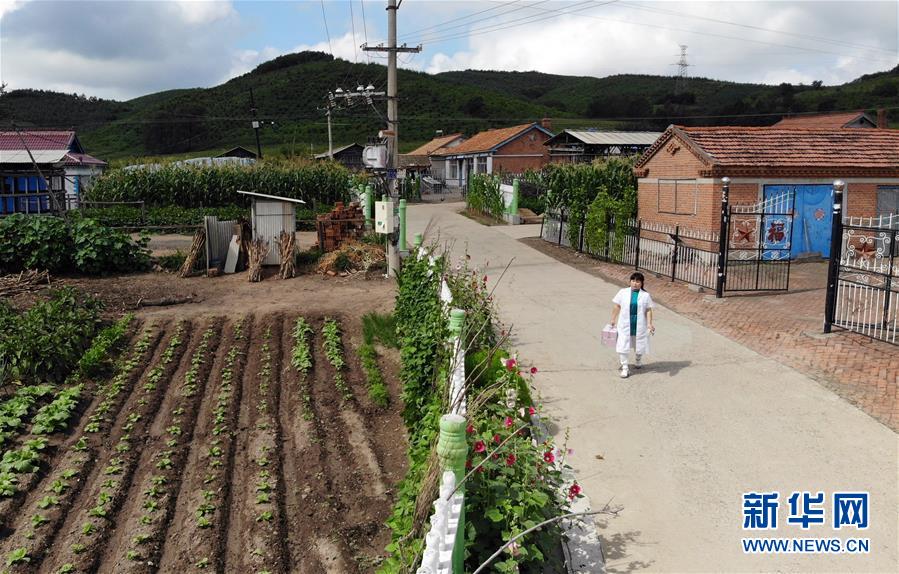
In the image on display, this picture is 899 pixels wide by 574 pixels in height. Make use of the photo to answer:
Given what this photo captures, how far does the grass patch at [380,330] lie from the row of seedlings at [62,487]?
368 centimetres

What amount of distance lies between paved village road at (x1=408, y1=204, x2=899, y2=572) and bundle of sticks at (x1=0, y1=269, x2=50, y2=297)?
1084 centimetres

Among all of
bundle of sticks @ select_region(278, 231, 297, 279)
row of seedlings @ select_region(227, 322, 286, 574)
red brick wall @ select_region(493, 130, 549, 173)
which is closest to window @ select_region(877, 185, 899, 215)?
bundle of sticks @ select_region(278, 231, 297, 279)

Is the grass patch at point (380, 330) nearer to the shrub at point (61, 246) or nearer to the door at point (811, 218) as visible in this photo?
the shrub at point (61, 246)

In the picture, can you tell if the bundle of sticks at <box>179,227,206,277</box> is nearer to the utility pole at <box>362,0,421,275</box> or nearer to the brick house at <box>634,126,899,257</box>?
the utility pole at <box>362,0,421,275</box>

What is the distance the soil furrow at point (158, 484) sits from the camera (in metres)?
5.92

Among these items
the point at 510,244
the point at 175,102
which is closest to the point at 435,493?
the point at 510,244

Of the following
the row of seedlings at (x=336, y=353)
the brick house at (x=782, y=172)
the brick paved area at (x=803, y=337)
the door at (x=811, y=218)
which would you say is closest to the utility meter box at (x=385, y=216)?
the row of seedlings at (x=336, y=353)

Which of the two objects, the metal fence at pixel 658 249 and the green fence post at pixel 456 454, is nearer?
the green fence post at pixel 456 454

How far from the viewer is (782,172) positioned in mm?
19406

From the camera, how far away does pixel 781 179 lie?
64.4ft

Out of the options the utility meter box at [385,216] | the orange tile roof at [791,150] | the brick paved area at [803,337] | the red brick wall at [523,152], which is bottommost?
the brick paved area at [803,337]

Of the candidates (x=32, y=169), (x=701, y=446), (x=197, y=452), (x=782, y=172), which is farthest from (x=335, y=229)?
(x=32, y=169)

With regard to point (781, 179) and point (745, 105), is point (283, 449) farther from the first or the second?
point (745, 105)

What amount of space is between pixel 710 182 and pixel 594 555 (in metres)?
15.8
